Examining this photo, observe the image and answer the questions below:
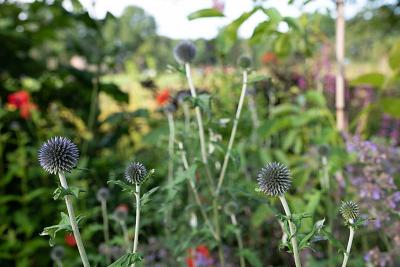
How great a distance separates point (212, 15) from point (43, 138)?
1.82 m

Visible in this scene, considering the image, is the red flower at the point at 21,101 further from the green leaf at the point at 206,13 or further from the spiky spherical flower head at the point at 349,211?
the spiky spherical flower head at the point at 349,211

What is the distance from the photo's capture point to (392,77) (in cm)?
208

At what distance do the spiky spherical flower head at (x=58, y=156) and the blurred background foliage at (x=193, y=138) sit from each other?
13 cm

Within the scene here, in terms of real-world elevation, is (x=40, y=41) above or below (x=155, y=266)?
above

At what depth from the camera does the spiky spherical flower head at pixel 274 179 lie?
3.10 feet

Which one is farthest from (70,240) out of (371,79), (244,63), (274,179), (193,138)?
(371,79)

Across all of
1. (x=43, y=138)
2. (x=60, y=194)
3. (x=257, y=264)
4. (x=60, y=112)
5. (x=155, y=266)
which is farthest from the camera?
(x=60, y=112)

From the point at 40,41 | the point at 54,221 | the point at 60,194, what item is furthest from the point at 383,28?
the point at 60,194

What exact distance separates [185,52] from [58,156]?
78 cm

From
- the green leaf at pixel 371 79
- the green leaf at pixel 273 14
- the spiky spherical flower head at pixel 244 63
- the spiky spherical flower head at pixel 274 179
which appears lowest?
the spiky spherical flower head at pixel 274 179

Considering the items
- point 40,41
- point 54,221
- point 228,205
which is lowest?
point 54,221

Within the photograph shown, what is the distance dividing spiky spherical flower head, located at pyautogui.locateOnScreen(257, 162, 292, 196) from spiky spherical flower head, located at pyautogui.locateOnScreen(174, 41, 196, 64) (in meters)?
0.74

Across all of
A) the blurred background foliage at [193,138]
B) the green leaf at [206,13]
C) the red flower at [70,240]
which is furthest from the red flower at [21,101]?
the green leaf at [206,13]

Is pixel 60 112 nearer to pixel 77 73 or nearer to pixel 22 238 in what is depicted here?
pixel 77 73
